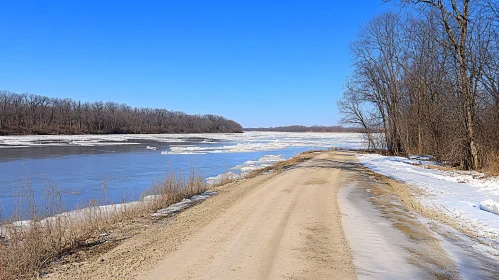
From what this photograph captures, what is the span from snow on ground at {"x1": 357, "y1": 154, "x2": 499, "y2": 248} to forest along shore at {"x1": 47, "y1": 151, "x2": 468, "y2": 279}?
107cm

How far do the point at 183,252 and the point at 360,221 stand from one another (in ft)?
12.8

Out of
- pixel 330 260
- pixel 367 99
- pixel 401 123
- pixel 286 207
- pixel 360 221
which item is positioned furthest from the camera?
pixel 367 99

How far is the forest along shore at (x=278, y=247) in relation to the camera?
4.32 metres

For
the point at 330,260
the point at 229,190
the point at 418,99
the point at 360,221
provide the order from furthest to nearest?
1. the point at 418,99
2. the point at 229,190
3. the point at 360,221
4. the point at 330,260

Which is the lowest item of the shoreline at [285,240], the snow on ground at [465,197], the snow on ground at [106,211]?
the snow on ground at [106,211]

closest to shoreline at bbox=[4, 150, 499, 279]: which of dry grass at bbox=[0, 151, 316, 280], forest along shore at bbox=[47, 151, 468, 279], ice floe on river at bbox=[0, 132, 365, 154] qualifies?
forest along shore at bbox=[47, 151, 468, 279]

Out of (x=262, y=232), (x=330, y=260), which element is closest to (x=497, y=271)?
(x=330, y=260)

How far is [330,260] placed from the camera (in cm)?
473

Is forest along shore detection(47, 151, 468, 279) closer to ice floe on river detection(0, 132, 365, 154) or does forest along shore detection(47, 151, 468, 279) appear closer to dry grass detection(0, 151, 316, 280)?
dry grass detection(0, 151, 316, 280)

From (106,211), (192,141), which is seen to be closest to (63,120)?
(192,141)

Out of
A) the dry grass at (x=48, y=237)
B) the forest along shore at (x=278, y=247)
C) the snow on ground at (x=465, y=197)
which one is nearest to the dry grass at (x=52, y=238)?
the dry grass at (x=48, y=237)

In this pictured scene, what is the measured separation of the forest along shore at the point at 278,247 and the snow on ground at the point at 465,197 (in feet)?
3.51

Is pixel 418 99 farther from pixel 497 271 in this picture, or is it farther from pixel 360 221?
pixel 497 271

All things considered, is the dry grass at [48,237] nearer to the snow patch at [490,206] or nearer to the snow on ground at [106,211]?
the snow on ground at [106,211]
